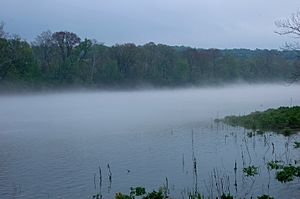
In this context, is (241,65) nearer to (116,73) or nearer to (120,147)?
(116,73)

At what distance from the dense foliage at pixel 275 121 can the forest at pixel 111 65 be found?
30539 mm

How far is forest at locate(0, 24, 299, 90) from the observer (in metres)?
75.7

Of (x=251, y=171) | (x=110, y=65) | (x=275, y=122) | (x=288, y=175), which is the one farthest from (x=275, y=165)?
(x=110, y=65)

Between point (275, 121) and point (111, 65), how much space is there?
67305 millimetres

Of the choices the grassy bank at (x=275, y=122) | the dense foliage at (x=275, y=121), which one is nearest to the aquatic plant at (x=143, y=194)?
the grassy bank at (x=275, y=122)

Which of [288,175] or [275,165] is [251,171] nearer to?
[275,165]

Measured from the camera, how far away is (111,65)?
3674 inches

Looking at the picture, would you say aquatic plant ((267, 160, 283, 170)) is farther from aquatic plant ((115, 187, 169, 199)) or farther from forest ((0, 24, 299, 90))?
forest ((0, 24, 299, 90))

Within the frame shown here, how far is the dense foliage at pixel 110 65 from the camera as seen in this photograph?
75812mm

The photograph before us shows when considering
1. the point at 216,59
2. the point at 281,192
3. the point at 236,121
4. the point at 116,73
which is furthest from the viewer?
the point at 216,59

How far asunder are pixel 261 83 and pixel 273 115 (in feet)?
347

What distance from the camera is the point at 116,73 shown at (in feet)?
311

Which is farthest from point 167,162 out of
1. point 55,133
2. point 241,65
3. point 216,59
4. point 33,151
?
point 241,65

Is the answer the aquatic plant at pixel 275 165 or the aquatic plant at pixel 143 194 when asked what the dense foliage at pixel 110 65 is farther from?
the aquatic plant at pixel 143 194
